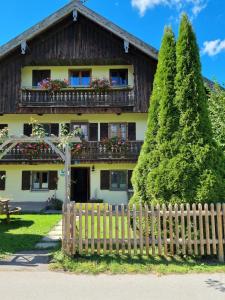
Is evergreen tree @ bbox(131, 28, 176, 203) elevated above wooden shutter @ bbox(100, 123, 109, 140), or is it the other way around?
wooden shutter @ bbox(100, 123, 109, 140)

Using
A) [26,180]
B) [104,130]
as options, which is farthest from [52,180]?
[104,130]

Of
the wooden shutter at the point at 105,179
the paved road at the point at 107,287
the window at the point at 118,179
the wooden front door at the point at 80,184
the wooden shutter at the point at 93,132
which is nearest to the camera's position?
the paved road at the point at 107,287

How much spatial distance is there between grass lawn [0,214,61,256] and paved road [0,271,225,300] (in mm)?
2133

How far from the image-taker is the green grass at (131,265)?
6.97m

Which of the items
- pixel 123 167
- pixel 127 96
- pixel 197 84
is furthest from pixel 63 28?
pixel 197 84

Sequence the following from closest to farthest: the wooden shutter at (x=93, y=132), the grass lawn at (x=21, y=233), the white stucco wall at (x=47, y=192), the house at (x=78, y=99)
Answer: the grass lawn at (x=21, y=233) → the house at (x=78, y=99) → the white stucco wall at (x=47, y=192) → the wooden shutter at (x=93, y=132)

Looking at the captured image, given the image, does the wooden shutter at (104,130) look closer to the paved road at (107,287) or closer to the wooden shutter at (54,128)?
the wooden shutter at (54,128)

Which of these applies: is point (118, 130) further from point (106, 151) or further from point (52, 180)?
point (52, 180)

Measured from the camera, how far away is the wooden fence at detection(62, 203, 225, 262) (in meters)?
7.66

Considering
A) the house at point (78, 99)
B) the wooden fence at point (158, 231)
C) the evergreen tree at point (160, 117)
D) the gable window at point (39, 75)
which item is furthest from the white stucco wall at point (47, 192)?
the wooden fence at point (158, 231)

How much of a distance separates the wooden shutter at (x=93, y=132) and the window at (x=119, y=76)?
10.3ft

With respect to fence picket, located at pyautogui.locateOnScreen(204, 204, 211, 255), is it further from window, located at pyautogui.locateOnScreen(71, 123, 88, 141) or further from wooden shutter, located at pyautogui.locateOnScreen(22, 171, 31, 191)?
wooden shutter, located at pyautogui.locateOnScreen(22, 171, 31, 191)

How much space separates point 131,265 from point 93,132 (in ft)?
48.3

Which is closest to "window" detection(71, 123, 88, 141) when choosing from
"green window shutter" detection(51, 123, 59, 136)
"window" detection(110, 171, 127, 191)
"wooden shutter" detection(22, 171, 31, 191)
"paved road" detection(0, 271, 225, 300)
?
"green window shutter" detection(51, 123, 59, 136)
